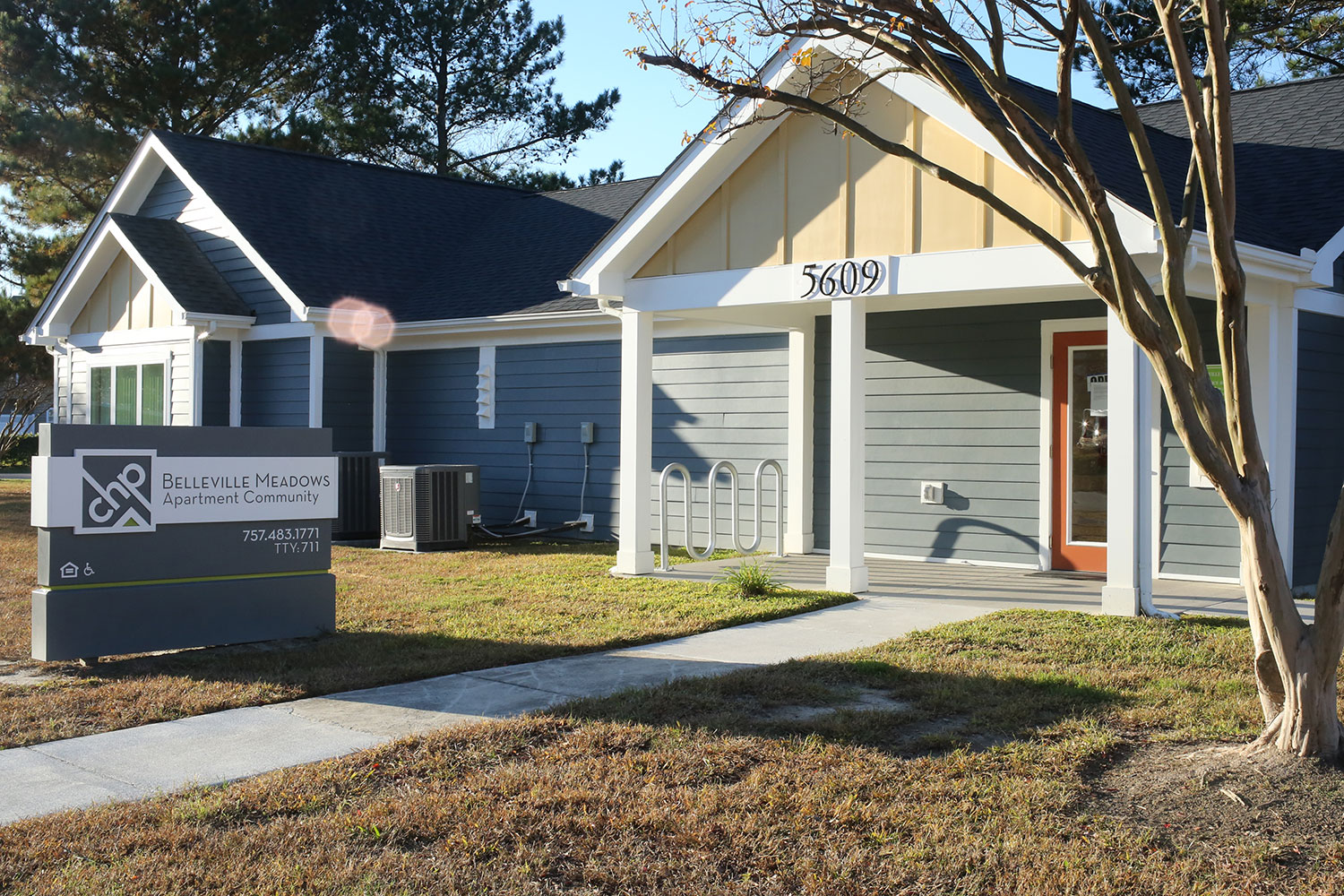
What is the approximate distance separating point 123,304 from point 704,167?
1040 cm

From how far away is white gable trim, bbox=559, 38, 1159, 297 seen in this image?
919 cm

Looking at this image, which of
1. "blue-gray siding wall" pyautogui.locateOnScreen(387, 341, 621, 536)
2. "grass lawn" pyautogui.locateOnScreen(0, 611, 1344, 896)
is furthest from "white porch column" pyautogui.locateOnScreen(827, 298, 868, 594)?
"blue-gray siding wall" pyautogui.locateOnScreen(387, 341, 621, 536)

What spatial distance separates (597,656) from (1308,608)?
5320 millimetres

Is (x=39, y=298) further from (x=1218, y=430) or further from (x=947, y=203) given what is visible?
(x=1218, y=430)

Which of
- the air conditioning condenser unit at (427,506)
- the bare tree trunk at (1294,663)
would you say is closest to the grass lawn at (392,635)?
the air conditioning condenser unit at (427,506)

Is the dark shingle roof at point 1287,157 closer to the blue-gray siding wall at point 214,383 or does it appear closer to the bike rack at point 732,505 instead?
the bike rack at point 732,505

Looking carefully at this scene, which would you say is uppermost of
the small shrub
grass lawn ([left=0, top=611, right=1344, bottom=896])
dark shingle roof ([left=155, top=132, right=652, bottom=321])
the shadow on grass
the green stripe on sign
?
dark shingle roof ([left=155, top=132, right=652, bottom=321])

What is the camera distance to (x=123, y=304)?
17.2 m

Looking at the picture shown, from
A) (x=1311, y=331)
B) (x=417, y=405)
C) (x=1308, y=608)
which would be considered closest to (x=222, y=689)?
(x=1308, y=608)

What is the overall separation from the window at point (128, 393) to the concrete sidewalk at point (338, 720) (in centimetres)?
1110

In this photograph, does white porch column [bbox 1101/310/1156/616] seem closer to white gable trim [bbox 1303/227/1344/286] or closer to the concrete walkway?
the concrete walkway

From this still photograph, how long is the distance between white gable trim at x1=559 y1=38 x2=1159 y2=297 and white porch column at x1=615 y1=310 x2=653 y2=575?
1.49 ft

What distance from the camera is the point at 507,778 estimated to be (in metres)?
4.89

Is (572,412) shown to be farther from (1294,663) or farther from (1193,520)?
(1294,663)
